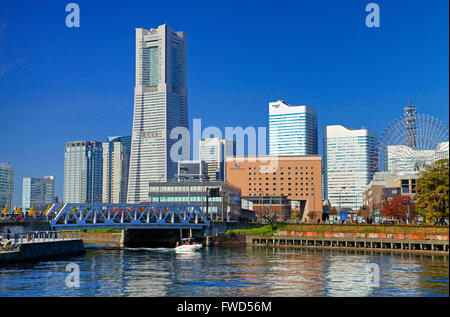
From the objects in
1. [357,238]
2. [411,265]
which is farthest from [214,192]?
[411,265]

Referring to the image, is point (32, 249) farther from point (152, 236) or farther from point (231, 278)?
point (152, 236)

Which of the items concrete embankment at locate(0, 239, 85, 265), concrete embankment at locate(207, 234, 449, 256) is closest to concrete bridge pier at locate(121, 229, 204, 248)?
concrete embankment at locate(207, 234, 449, 256)

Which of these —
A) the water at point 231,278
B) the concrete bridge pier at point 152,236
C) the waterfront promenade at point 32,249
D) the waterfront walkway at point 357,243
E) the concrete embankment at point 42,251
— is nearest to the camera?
the water at point 231,278

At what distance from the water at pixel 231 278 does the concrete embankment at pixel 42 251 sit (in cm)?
277

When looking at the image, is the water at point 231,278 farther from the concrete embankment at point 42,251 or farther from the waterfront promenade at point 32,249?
the waterfront promenade at point 32,249

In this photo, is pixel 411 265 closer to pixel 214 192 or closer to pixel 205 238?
pixel 205 238

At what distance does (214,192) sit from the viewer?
156m

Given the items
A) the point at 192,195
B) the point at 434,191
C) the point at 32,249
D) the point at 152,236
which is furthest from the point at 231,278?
the point at 192,195

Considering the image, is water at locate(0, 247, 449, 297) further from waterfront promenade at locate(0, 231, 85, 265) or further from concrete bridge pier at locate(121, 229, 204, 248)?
concrete bridge pier at locate(121, 229, 204, 248)

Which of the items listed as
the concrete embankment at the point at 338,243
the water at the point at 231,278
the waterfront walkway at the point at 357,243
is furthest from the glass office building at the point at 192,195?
the water at the point at 231,278

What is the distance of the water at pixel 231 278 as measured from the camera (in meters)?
51.8

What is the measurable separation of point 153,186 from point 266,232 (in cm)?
5752

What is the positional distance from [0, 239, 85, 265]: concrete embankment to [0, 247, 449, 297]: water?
2766 mm

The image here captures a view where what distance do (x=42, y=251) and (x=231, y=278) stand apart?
133 feet
